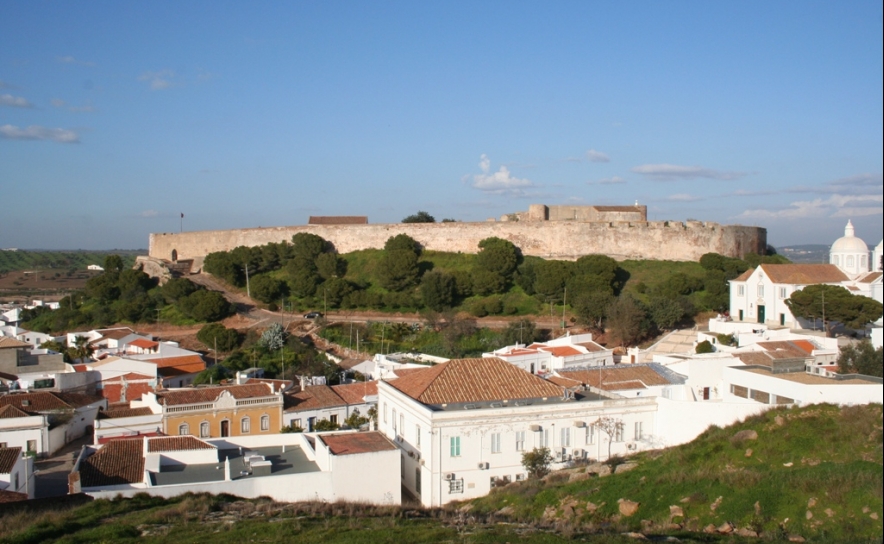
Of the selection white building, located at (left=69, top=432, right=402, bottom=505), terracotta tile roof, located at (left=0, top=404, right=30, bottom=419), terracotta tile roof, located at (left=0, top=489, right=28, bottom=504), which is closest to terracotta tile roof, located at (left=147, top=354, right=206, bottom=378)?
terracotta tile roof, located at (left=0, top=404, right=30, bottom=419)

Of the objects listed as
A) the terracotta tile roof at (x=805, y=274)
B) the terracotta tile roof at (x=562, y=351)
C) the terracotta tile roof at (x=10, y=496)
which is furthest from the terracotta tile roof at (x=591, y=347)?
the terracotta tile roof at (x=10, y=496)

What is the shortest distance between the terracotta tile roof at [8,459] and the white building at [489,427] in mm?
5718

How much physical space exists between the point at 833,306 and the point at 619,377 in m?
7.19

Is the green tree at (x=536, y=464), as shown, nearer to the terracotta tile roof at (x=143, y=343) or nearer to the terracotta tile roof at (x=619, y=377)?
the terracotta tile roof at (x=619, y=377)

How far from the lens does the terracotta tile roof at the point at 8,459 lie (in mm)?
11219

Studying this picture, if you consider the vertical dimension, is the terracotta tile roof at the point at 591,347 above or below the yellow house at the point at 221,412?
above

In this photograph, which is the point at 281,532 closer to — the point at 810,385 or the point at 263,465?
the point at 263,465

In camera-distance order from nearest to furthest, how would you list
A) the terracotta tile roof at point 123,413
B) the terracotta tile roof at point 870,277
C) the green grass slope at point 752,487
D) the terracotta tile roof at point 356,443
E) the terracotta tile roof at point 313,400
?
1. the terracotta tile roof at point 870,277
2. the green grass slope at point 752,487
3. the terracotta tile roof at point 356,443
4. the terracotta tile roof at point 123,413
5. the terracotta tile roof at point 313,400

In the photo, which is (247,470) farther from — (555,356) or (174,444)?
(555,356)

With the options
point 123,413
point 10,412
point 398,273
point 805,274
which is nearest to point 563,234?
point 398,273

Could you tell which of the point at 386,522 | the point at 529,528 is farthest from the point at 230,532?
the point at 529,528

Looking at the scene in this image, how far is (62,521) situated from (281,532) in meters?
2.63

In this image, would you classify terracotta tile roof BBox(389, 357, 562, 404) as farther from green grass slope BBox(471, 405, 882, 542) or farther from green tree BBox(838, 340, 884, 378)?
green tree BBox(838, 340, 884, 378)

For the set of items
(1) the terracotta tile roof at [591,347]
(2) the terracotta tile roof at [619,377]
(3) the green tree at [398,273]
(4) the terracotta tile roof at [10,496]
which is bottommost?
(4) the terracotta tile roof at [10,496]
